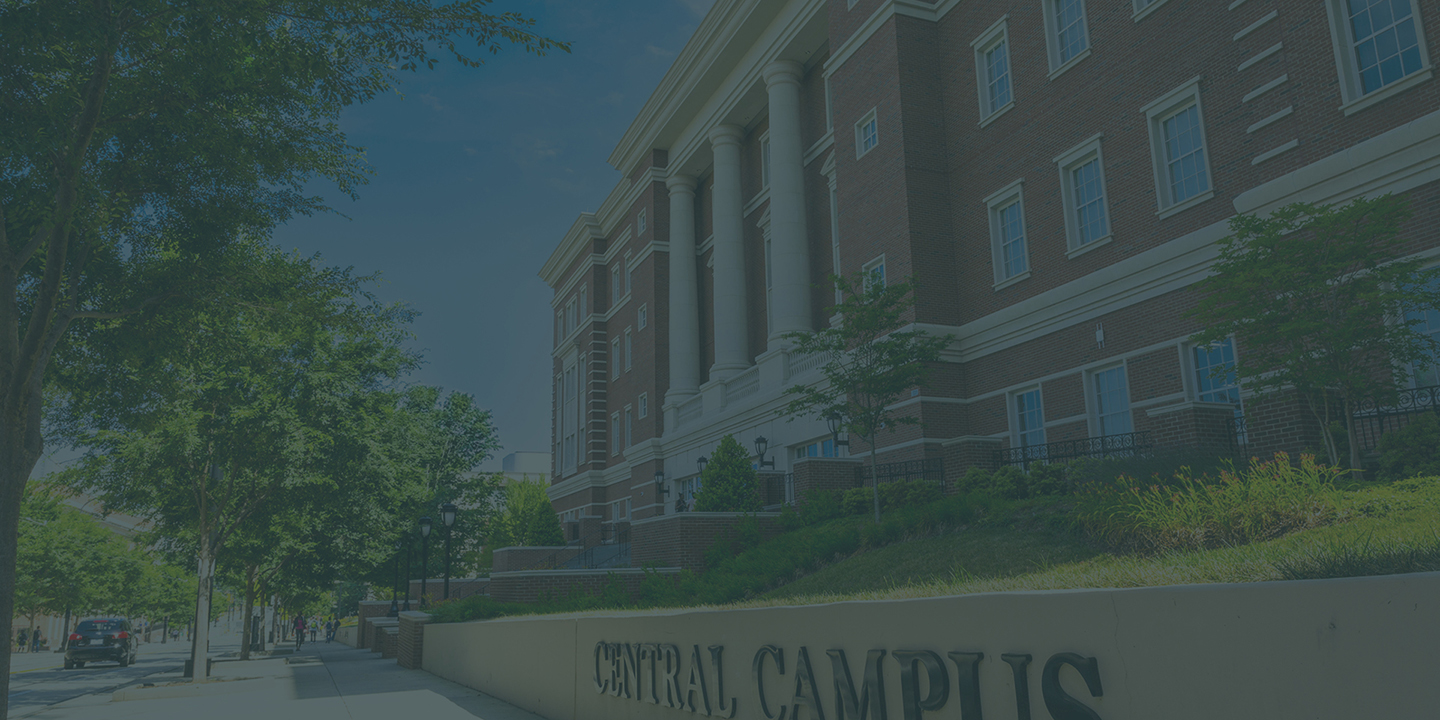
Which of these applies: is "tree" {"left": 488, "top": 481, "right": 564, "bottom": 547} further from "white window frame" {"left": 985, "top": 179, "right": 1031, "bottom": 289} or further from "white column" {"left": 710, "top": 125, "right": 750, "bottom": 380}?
"white window frame" {"left": 985, "top": 179, "right": 1031, "bottom": 289}

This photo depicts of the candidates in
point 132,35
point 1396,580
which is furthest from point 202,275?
point 1396,580

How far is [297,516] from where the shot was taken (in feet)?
91.1

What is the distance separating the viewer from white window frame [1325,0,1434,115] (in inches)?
603

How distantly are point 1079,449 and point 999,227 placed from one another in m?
7.16

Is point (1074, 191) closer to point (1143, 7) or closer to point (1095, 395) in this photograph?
point (1143, 7)

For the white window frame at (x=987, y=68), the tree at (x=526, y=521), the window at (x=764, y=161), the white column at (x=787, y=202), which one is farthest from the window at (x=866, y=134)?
the tree at (x=526, y=521)

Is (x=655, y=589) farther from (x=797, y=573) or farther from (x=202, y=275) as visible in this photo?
(x=202, y=275)

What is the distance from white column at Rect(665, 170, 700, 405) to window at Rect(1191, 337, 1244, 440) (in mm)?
25759

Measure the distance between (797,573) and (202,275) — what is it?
11.1m

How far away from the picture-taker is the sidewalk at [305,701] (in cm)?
1424

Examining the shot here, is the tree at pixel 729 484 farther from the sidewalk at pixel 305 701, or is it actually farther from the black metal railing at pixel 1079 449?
the sidewalk at pixel 305 701

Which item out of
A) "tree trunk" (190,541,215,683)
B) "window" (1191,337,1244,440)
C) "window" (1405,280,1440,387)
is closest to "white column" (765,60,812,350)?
"window" (1191,337,1244,440)

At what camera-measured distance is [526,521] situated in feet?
165

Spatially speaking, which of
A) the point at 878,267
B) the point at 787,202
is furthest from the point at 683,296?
the point at 878,267
